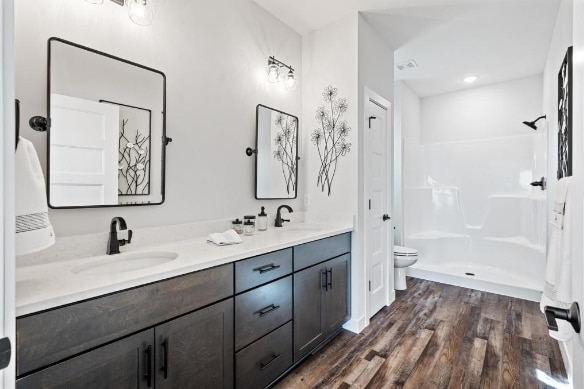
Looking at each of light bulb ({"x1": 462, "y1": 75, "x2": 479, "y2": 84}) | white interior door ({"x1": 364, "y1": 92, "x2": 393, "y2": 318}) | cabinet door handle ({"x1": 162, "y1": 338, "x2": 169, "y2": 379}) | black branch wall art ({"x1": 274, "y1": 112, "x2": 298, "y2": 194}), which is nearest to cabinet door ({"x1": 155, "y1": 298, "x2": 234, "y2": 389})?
cabinet door handle ({"x1": 162, "y1": 338, "x2": 169, "y2": 379})

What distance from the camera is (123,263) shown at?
4.56ft

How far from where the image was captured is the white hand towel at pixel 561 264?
1.06m

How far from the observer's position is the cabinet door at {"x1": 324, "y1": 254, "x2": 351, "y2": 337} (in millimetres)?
2090

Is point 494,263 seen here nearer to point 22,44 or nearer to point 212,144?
point 212,144

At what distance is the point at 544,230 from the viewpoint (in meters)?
3.13

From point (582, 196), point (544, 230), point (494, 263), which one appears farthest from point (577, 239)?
point (494, 263)

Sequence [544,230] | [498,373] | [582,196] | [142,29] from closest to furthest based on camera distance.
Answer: [582,196] < [142,29] < [498,373] < [544,230]

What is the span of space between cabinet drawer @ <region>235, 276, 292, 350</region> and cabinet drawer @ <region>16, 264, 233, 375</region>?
193 millimetres

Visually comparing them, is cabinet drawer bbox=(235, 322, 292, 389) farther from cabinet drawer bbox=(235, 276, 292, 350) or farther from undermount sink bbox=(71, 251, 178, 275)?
undermount sink bbox=(71, 251, 178, 275)

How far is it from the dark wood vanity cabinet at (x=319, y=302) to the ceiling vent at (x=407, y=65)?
7.93 ft

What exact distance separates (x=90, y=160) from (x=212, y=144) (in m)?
0.73

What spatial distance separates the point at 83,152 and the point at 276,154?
1360 mm

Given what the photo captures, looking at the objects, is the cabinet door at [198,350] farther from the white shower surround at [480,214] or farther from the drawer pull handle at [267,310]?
the white shower surround at [480,214]

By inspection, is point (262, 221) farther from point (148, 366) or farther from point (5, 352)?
point (5, 352)
